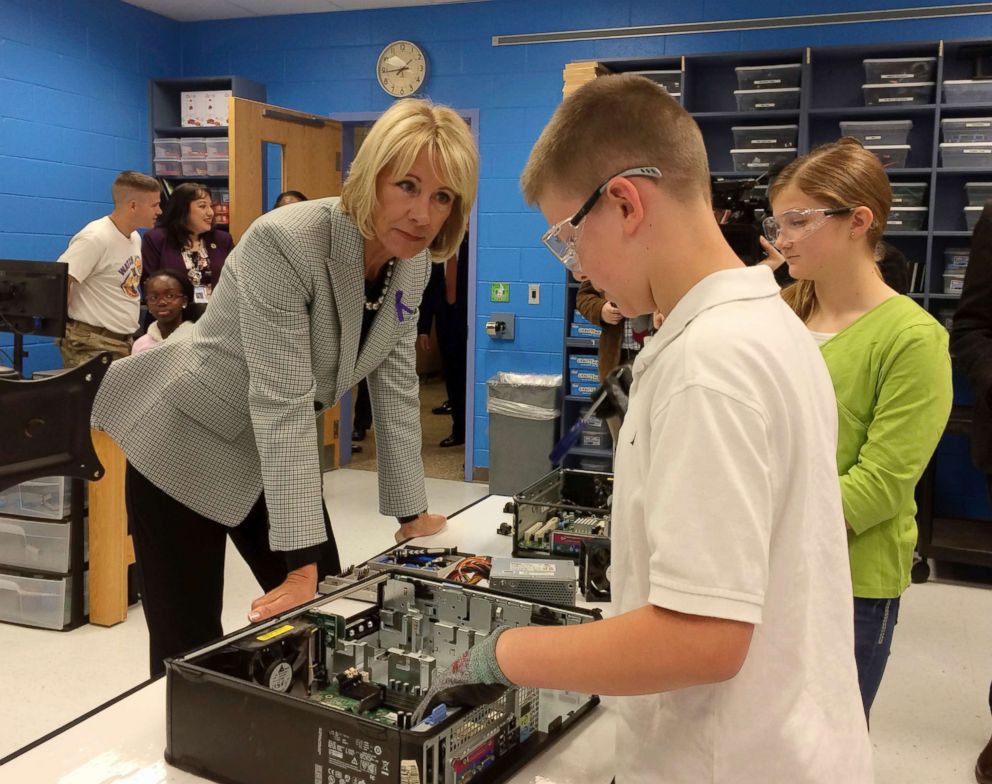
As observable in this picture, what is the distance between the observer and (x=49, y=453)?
3.02 feet

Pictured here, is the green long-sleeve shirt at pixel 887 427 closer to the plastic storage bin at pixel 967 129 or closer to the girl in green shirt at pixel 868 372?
the girl in green shirt at pixel 868 372

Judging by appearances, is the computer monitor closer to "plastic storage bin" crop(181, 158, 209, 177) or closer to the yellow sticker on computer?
"plastic storage bin" crop(181, 158, 209, 177)

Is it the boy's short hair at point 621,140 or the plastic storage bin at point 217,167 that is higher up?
the plastic storage bin at point 217,167

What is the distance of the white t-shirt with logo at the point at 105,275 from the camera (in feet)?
15.3

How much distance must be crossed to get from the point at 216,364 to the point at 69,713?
159cm

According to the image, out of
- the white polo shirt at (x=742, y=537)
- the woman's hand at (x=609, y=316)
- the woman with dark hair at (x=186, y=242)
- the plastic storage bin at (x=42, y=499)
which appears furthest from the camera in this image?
the woman with dark hair at (x=186, y=242)

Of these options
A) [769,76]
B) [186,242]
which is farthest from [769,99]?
[186,242]

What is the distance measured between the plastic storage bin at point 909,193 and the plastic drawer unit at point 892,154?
0.10 meters

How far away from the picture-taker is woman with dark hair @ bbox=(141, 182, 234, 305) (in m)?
5.04

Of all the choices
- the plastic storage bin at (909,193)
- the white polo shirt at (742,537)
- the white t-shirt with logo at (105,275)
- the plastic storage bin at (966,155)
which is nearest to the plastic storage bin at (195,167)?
the white t-shirt with logo at (105,275)

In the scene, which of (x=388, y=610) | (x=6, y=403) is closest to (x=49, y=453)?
(x=6, y=403)

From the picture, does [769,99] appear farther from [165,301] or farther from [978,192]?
[165,301]

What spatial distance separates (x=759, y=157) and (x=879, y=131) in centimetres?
57

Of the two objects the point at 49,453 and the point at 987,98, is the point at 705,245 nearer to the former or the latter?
the point at 49,453
